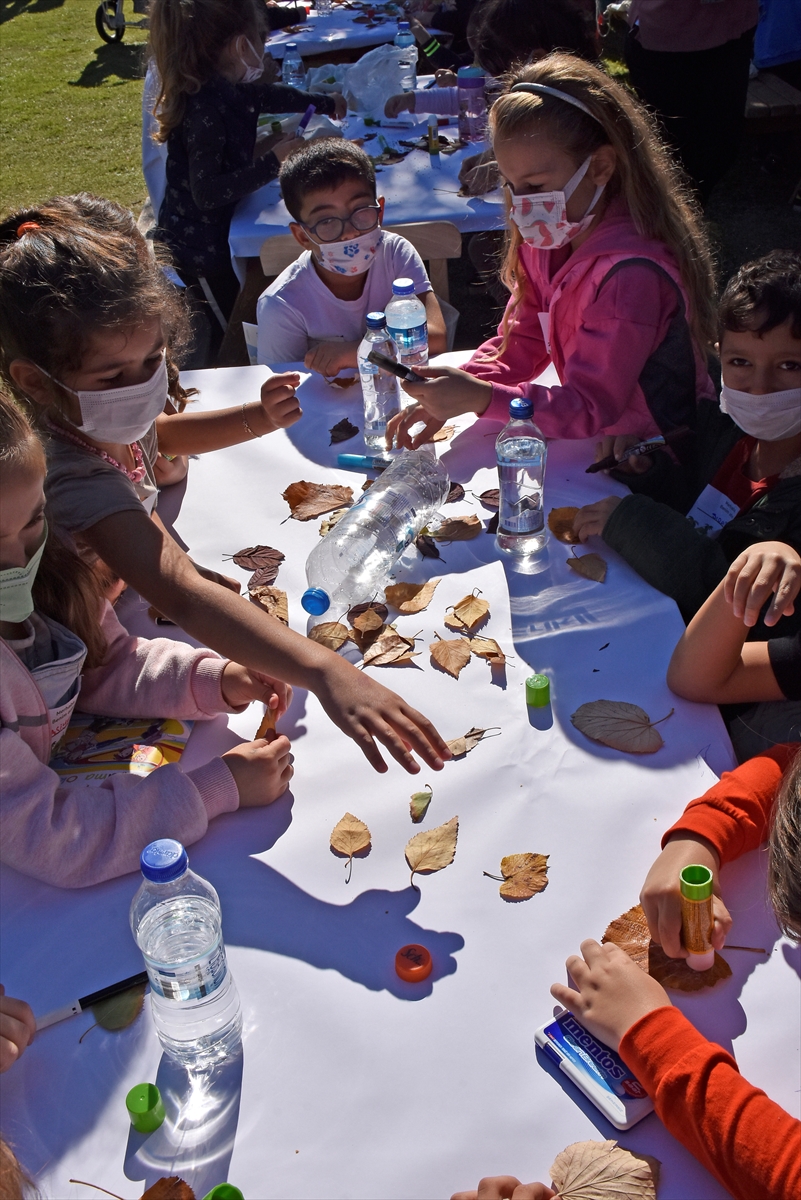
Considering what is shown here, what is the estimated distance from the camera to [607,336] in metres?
2.22

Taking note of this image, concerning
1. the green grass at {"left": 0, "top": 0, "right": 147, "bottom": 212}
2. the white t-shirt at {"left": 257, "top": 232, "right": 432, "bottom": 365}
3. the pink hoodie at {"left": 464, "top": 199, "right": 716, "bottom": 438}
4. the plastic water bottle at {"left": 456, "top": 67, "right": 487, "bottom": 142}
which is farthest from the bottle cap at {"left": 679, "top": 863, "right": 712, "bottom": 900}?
the green grass at {"left": 0, "top": 0, "right": 147, "bottom": 212}

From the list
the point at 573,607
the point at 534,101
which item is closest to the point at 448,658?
the point at 573,607

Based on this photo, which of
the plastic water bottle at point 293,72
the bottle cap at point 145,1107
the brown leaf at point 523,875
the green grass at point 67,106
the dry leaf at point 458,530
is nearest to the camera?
the bottle cap at point 145,1107

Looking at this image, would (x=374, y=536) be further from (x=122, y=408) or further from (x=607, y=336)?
(x=607, y=336)

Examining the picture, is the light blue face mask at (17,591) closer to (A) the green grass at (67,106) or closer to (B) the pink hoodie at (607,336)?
(B) the pink hoodie at (607,336)

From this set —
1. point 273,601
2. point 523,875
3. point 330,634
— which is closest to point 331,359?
point 273,601

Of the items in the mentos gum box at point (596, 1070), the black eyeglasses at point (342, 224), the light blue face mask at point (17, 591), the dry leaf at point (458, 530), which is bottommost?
the mentos gum box at point (596, 1070)

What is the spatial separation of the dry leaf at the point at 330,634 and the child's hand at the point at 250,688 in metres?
0.19

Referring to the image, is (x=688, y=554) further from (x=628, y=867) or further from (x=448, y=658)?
(x=628, y=867)

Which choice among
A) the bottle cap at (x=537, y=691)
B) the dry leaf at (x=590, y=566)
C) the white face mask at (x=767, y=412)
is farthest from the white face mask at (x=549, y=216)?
the bottle cap at (x=537, y=691)

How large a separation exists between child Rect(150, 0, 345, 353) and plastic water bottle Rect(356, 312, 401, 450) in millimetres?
1968

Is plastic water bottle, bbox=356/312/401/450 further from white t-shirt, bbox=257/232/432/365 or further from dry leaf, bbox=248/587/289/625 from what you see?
dry leaf, bbox=248/587/289/625

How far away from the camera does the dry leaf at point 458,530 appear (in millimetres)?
2109

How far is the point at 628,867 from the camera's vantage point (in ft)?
4.56
